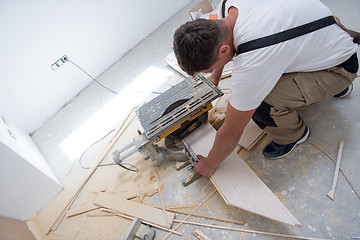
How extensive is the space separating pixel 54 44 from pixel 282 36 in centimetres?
259

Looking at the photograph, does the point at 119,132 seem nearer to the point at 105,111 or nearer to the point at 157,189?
the point at 105,111

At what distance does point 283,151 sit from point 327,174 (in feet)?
1.06

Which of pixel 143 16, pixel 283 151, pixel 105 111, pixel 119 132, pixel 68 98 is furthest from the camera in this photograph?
pixel 143 16

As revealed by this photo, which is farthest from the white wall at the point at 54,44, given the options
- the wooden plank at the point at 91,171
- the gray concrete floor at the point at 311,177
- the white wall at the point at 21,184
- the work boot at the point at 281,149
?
the work boot at the point at 281,149

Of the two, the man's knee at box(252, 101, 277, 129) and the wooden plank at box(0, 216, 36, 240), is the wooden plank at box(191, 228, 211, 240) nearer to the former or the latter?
the man's knee at box(252, 101, 277, 129)

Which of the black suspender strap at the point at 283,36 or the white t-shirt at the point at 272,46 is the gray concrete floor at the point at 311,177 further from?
the black suspender strap at the point at 283,36

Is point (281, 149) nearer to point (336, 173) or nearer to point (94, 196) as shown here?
point (336, 173)

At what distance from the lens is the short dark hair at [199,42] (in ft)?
3.51

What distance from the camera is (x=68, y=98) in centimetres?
293

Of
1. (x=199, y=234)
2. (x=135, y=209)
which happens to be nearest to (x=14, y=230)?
(x=135, y=209)

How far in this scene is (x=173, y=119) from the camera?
160 cm

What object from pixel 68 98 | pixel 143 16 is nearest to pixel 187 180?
pixel 68 98

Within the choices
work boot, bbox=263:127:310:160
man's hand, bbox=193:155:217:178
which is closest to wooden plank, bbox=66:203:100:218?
man's hand, bbox=193:155:217:178

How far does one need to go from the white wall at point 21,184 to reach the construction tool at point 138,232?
0.98m
